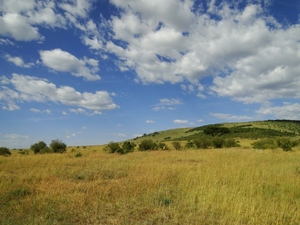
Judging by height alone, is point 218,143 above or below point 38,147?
below

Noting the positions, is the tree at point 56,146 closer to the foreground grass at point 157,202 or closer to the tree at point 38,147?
the tree at point 38,147

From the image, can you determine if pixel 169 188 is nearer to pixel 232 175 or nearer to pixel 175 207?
pixel 175 207

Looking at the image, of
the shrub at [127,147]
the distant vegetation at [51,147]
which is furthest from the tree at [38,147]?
the shrub at [127,147]

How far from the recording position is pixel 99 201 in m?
7.02

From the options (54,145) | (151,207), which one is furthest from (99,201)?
(54,145)

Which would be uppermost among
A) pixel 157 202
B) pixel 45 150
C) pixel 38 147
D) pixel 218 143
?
pixel 38 147

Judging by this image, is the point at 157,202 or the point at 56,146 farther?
the point at 56,146

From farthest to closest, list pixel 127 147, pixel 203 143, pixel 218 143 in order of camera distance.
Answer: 1. pixel 218 143
2. pixel 203 143
3. pixel 127 147

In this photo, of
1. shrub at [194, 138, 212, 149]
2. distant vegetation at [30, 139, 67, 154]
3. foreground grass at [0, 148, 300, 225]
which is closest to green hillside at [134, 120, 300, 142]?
shrub at [194, 138, 212, 149]

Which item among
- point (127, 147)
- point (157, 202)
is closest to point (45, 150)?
point (127, 147)

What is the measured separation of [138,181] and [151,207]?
2.65 metres

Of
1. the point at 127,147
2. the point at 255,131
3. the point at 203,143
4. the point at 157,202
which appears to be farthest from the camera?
the point at 255,131

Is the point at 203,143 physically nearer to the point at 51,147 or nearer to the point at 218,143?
the point at 218,143

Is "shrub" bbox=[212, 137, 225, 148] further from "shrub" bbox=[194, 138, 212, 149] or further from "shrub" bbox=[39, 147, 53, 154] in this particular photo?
"shrub" bbox=[39, 147, 53, 154]
